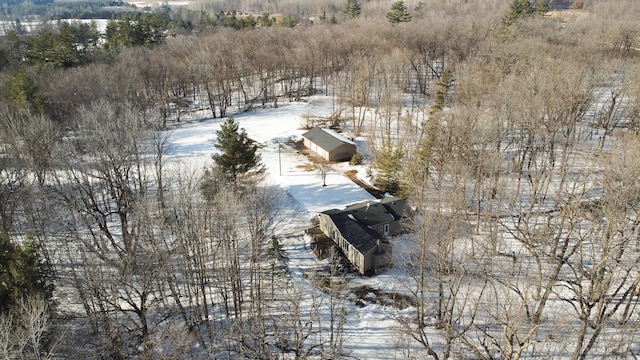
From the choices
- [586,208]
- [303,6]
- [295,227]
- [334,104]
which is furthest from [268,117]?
[303,6]

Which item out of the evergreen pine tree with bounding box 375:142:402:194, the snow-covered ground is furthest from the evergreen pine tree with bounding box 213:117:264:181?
the evergreen pine tree with bounding box 375:142:402:194

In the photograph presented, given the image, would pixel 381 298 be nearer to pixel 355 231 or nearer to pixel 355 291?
pixel 355 291

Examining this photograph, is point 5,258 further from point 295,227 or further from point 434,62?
point 434,62

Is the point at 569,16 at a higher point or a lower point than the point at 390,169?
higher

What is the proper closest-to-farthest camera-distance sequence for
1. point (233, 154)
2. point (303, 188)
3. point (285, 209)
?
point (233, 154)
point (285, 209)
point (303, 188)

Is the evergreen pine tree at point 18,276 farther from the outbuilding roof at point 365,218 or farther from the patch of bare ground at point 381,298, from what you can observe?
the outbuilding roof at point 365,218

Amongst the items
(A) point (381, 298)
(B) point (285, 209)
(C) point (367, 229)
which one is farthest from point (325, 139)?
(A) point (381, 298)

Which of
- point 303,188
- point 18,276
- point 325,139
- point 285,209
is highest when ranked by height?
point 18,276
